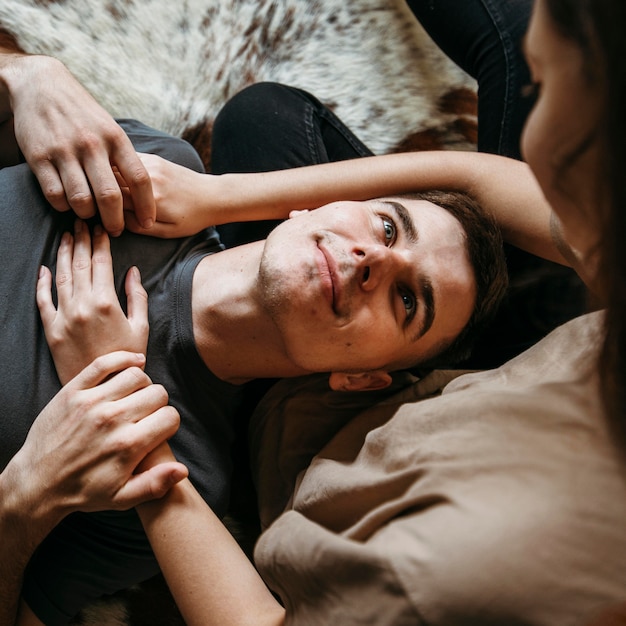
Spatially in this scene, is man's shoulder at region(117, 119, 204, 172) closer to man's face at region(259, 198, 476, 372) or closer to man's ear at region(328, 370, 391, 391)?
man's face at region(259, 198, 476, 372)

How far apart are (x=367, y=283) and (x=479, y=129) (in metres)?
0.52

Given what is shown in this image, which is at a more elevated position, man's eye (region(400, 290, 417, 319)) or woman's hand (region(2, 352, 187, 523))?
man's eye (region(400, 290, 417, 319))

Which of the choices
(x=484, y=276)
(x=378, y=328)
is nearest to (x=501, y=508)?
(x=378, y=328)

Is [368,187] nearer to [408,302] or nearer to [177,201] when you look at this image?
[408,302]

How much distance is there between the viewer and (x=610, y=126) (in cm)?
52

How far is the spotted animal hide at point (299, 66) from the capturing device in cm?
137

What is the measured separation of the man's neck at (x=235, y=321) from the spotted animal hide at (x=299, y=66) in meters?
0.48

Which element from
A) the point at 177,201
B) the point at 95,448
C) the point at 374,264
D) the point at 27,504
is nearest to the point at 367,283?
the point at 374,264

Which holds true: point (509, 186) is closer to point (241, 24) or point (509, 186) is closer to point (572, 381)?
point (572, 381)

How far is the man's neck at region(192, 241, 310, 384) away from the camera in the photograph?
41.3 inches

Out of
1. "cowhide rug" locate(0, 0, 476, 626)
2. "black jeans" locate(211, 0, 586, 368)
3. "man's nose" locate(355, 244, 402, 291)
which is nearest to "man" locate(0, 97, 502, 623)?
"man's nose" locate(355, 244, 402, 291)

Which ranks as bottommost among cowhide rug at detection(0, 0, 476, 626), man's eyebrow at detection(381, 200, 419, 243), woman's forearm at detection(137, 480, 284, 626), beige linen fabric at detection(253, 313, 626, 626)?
woman's forearm at detection(137, 480, 284, 626)

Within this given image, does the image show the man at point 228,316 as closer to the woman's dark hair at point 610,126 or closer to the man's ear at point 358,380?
the man's ear at point 358,380

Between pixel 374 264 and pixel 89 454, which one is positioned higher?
pixel 374 264
